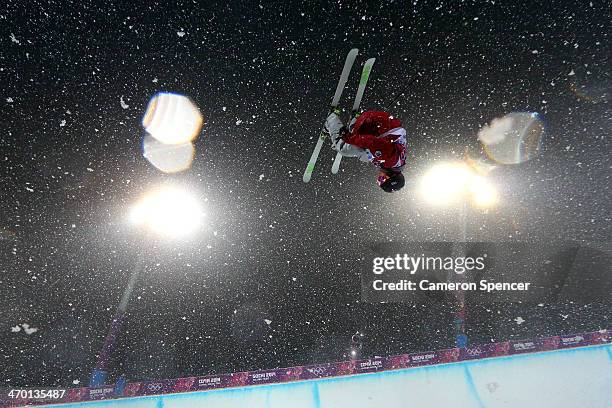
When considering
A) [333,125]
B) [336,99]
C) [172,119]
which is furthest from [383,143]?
[172,119]

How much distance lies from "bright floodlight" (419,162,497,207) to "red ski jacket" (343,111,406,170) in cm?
143

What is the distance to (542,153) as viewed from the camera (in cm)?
391

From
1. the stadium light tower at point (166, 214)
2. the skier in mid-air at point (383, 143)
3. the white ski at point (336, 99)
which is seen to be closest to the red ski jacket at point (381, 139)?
the skier in mid-air at point (383, 143)

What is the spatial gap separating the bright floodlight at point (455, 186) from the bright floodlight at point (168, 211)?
277 centimetres

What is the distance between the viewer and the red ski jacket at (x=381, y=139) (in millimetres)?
2662

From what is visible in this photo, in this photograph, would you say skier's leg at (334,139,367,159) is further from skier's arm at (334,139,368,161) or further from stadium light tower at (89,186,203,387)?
stadium light tower at (89,186,203,387)

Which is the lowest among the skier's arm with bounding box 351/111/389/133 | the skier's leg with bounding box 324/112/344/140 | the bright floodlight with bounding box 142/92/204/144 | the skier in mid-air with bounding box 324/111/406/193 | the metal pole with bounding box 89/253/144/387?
the metal pole with bounding box 89/253/144/387

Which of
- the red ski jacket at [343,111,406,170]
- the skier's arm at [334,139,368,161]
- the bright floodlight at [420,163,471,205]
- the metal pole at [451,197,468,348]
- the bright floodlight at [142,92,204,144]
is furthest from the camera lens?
the metal pole at [451,197,468,348]

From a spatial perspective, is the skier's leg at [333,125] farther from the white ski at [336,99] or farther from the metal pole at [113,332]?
the metal pole at [113,332]

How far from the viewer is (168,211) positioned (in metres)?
4.03

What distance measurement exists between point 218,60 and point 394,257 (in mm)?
3218

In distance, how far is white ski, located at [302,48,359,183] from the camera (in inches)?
123

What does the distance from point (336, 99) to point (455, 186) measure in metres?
1.86

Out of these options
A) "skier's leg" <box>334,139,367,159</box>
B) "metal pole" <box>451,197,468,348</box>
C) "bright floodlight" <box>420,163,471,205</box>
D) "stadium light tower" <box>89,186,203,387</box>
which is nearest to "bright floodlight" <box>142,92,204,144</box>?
Result: "stadium light tower" <box>89,186,203,387</box>
